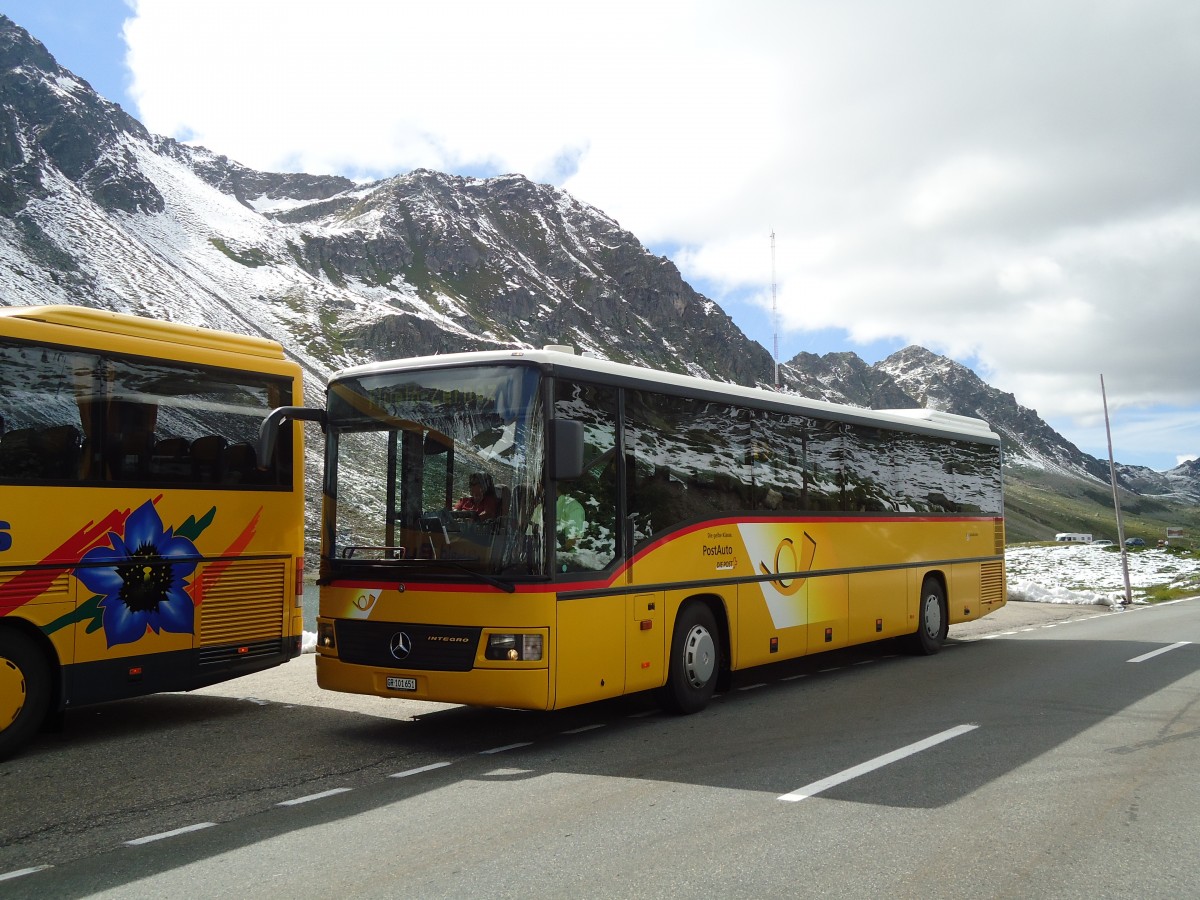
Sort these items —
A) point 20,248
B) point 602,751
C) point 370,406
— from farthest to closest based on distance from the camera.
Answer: point 20,248 → point 370,406 → point 602,751

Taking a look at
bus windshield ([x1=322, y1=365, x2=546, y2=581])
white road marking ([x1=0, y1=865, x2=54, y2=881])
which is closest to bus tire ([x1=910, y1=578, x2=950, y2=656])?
bus windshield ([x1=322, y1=365, x2=546, y2=581])

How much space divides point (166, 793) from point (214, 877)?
2268 millimetres

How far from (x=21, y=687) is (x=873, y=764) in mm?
6552

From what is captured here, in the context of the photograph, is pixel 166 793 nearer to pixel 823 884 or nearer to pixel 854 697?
pixel 823 884

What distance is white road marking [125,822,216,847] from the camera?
6.09m

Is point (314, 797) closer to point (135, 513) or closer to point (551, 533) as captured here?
point (551, 533)

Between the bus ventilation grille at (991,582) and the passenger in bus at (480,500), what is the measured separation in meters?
10.9

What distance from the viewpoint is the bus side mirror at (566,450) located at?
8.33 meters

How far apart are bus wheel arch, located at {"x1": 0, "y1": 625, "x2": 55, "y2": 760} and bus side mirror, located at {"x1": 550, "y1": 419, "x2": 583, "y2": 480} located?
4416 millimetres

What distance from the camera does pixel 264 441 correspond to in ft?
28.8

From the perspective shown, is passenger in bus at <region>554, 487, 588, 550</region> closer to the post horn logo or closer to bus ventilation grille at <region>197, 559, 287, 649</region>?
the post horn logo

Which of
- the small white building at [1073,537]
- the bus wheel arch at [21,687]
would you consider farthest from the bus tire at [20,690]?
the small white building at [1073,537]

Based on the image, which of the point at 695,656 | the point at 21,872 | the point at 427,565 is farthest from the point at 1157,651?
the point at 21,872

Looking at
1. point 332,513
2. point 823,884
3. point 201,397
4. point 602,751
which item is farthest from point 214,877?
point 201,397
